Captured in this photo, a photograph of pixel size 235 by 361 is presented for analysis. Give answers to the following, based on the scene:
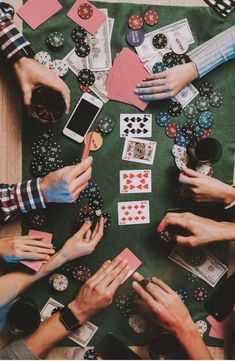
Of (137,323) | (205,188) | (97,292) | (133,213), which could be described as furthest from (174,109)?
(137,323)

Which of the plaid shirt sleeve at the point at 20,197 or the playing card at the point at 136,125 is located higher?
the playing card at the point at 136,125

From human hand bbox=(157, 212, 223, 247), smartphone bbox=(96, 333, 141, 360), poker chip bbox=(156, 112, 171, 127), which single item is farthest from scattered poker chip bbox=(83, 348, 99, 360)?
poker chip bbox=(156, 112, 171, 127)

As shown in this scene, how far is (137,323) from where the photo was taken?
110 inches

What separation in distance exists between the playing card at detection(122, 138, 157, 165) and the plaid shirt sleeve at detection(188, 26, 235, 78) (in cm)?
50

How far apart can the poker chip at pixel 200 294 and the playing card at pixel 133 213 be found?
1.67 ft

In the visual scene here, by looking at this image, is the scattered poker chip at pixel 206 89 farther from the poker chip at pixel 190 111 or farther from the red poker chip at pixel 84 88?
the red poker chip at pixel 84 88

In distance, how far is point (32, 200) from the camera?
2.57m

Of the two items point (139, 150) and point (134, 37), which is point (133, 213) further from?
point (134, 37)

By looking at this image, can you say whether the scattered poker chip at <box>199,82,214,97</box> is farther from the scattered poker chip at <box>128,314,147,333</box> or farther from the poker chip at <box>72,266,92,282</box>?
the scattered poker chip at <box>128,314,147,333</box>

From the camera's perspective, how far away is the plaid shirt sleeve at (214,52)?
272 cm

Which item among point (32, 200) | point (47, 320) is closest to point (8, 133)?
point (32, 200)

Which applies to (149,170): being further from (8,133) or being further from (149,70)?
(8,133)

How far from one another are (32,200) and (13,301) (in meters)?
0.57

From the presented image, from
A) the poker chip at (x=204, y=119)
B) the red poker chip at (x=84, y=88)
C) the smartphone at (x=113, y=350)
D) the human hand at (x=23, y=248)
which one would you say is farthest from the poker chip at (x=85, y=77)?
the smartphone at (x=113, y=350)
